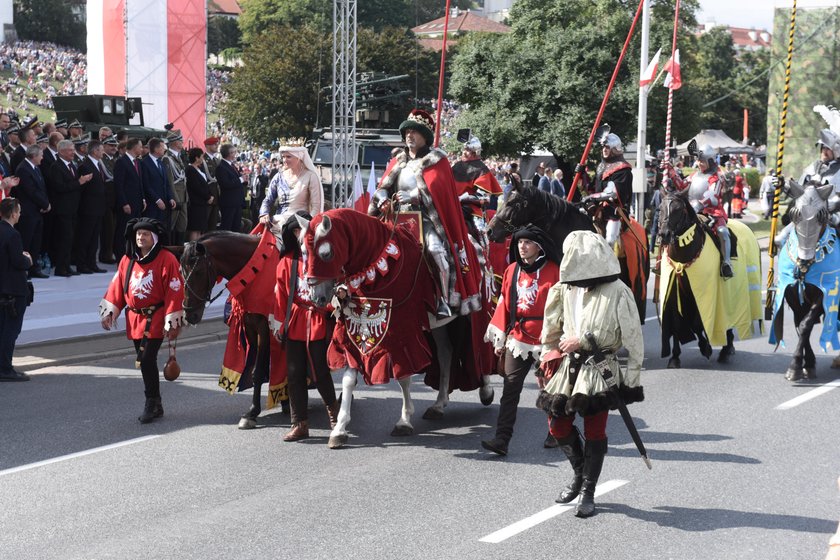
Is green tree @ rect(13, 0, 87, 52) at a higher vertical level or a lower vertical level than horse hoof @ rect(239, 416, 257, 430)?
higher

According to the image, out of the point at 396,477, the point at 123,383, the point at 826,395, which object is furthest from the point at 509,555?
the point at 123,383

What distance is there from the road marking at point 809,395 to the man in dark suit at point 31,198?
33.9ft

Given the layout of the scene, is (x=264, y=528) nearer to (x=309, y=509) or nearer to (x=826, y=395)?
(x=309, y=509)

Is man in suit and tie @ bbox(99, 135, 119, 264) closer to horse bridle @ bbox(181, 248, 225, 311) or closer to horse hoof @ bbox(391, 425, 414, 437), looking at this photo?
horse bridle @ bbox(181, 248, 225, 311)

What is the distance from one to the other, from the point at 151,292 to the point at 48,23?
273 feet

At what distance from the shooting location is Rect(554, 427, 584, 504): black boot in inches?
275

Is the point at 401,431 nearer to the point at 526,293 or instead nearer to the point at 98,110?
the point at 526,293

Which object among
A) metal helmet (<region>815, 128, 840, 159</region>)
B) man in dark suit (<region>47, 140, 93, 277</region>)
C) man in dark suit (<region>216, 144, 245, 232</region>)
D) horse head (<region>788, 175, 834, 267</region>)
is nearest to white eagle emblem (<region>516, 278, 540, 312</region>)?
horse head (<region>788, 175, 834, 267</region>)

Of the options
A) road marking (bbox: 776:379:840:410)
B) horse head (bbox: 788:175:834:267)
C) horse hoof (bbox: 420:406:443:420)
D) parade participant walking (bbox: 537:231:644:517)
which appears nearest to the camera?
parade participant walking (bbox: 537:231:644:517)

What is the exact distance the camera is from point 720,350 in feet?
42.0

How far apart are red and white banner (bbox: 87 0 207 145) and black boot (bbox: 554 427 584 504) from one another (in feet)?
A: 76.5

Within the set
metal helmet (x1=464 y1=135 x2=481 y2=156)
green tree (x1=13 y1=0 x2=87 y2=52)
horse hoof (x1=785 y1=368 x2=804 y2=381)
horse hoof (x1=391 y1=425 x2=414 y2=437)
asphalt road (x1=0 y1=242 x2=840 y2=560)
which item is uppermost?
green tree (x1=13 y1=0 x2=87 y2=52)

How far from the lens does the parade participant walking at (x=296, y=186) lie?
10.1 m

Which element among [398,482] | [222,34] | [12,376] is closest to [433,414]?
[398,482]
